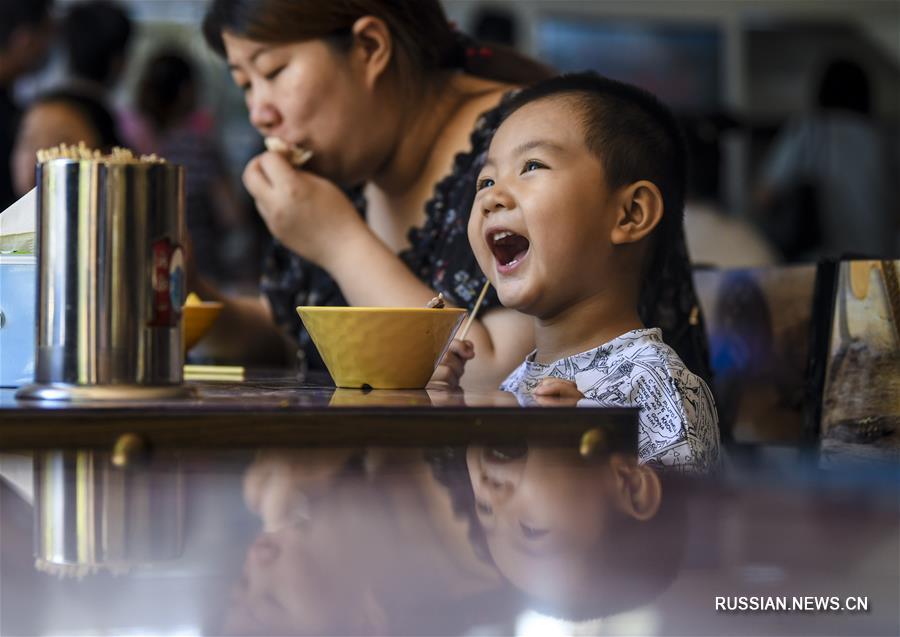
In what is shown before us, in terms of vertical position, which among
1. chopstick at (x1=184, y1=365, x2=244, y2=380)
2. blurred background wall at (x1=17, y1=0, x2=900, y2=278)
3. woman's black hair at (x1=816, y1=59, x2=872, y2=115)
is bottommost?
chopstick at (x1=184, y1=365, x2=244, y2=380)

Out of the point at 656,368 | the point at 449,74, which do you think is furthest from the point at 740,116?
the point at 656,368

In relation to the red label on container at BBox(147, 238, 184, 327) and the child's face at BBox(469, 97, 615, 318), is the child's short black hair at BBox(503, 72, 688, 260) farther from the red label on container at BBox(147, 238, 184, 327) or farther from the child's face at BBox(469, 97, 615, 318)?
the red label on container at BBox(147, 238, 184, 327)

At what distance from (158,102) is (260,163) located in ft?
9.22

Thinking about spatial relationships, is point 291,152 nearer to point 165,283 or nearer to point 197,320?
point 197,320

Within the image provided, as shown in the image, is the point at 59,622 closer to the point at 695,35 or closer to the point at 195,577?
the point at 195,577

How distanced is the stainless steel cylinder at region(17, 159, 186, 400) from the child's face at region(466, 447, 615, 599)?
26 centimetres

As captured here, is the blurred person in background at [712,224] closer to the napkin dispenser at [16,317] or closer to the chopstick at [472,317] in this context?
the chopstick at [472,317]

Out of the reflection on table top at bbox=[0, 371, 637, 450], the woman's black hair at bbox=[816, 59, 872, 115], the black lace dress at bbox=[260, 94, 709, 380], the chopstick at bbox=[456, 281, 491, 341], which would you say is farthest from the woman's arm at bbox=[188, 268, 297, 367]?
the woman's black hair at bbox=[816, 59, 872, 115]

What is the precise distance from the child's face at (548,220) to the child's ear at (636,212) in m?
0.01

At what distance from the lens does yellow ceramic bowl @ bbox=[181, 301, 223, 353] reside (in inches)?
→ 59.1

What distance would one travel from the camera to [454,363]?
1262 mm

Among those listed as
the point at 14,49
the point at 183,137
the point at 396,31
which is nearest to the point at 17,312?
the point at 396,31

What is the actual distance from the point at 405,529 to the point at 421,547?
0.03 metres

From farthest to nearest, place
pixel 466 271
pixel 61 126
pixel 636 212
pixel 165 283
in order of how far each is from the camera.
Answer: pixel 61 126
pixel 466 271
pixel 636 212
pixel 165 283
